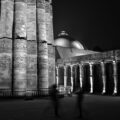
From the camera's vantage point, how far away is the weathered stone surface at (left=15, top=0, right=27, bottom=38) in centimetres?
2345

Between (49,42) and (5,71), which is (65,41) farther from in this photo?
(5,71)

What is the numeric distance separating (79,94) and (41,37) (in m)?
16.3

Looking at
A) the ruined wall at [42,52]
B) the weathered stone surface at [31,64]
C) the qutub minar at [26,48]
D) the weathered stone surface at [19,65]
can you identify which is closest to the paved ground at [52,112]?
the weathered stone surface at [19,65]

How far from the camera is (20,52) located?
23.6 m

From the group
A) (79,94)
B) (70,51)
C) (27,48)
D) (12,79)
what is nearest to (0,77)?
(12,79)

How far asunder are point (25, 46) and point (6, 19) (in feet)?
11.6

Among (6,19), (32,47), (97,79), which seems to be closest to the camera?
(6,19)

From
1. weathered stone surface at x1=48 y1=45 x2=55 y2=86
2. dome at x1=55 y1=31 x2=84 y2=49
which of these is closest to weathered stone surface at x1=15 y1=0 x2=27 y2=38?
weathered stone surface at x1=48 y1=45 x2=55 y2=86

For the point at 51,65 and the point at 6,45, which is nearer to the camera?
the point at 6,45

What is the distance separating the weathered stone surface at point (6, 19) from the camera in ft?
76.0

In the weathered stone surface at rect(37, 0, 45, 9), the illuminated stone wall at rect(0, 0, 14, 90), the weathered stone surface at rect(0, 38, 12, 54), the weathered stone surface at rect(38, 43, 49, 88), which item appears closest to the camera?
the illuminated stone wall at rect(0, 0, 14, 90)

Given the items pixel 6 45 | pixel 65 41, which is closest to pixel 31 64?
pixel 6 45

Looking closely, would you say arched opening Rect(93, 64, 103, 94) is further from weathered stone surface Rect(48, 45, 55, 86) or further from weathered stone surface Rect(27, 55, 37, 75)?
weathered stone surface Rect(27, 55, 37, 75)

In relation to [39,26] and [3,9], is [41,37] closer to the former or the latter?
[39,26]
